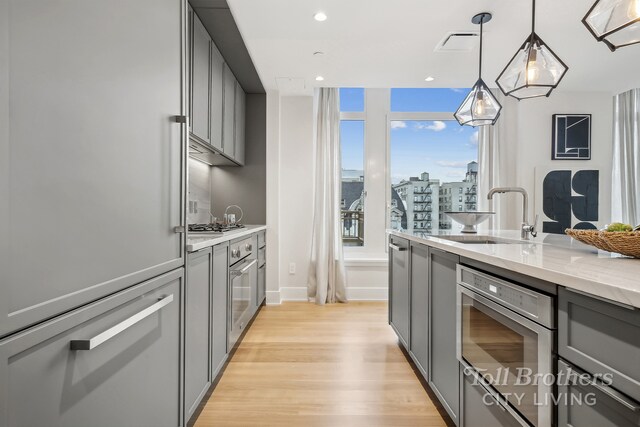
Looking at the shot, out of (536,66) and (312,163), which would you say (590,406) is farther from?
(312,163)

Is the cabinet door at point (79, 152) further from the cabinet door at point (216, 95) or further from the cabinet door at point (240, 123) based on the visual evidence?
the cabinet door at point (240, 123)

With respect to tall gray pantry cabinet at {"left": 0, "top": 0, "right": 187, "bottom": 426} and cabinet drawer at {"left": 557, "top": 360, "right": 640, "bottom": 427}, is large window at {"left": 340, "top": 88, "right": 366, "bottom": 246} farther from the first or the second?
cabinet drawer at {"left": 557, "top": 360, "right": 640, "bottom": 427}

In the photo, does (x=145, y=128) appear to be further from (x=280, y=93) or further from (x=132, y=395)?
(x=280, y=93)

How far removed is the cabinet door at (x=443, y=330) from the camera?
1446mm

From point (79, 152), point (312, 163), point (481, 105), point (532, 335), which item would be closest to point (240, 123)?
point (312, 163)

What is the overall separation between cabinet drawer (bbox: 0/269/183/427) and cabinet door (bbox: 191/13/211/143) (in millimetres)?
1249

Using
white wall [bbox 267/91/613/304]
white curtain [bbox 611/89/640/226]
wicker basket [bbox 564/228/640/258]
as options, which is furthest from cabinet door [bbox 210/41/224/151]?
white curtain [bbox 611/89/640/226]

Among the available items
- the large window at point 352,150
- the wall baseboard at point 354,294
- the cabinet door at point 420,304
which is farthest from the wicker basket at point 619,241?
the large window at point 352,150

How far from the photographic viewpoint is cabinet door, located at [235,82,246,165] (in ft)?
11.0

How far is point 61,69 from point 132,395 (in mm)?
959

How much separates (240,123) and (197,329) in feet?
8.10

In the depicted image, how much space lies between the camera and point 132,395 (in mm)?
1033

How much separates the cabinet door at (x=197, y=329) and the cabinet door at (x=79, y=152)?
1.11ft

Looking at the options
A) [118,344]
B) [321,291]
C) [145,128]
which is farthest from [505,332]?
[321,291]
